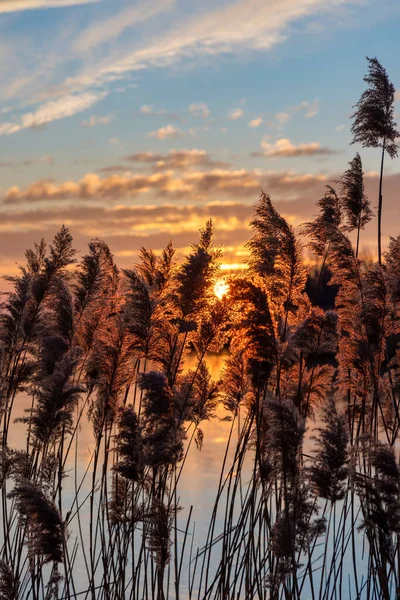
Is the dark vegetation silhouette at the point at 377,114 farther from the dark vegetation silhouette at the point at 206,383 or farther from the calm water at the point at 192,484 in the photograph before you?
the calm water at the point at 192,484

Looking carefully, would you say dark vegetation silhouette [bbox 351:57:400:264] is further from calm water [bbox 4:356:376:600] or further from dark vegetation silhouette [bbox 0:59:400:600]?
calm water [bbox 4:356:376:600]

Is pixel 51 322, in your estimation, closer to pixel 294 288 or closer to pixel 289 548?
pixel 294 288

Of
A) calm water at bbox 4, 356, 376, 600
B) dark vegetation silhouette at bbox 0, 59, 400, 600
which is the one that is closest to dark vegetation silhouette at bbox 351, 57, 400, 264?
dark vegetation silhouette at bbox 0, 59, 400, 600

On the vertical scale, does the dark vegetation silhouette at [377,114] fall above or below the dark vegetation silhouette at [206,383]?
above

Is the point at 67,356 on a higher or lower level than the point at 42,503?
higher

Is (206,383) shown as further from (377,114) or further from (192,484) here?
(192,484)

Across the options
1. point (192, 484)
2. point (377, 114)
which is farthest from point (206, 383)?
point (192, 484)

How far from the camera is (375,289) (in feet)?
21.2

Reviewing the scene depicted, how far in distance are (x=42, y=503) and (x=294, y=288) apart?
9.03ft

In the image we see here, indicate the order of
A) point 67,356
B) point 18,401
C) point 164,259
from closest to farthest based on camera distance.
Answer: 1. point 67,356
2. point 164,259
3. point 18,401

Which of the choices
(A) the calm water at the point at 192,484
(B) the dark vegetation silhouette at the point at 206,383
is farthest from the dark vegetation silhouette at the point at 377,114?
(A) the calm water at the point at 192,484

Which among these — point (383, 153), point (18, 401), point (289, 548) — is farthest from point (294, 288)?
point (18, 401)

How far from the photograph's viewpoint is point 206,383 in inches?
265

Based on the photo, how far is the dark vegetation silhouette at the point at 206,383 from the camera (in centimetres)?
506
